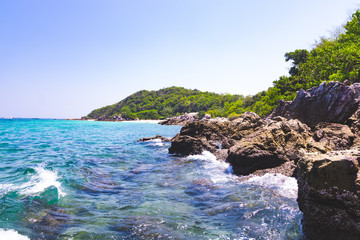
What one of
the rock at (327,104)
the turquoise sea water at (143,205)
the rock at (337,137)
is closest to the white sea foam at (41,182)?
the turquoise sea water at (143,205)

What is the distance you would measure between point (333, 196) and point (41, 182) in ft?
34.4

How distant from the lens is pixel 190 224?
589 cm

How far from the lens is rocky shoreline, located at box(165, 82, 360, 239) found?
418cm

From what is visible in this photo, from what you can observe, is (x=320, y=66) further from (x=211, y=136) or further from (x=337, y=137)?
(x=337, y=137)

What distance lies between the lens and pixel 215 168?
42.5 ft

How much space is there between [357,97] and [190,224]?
59.1 ft

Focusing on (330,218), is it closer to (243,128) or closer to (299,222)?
(299,222)


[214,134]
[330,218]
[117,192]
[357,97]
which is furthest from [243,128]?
[330,218]

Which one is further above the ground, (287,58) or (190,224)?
(287,58)

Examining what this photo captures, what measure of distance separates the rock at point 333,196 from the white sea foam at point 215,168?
5.78 meters

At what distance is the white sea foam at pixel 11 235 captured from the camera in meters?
5.01

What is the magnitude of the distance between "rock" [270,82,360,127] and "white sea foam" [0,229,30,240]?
65.0 feet

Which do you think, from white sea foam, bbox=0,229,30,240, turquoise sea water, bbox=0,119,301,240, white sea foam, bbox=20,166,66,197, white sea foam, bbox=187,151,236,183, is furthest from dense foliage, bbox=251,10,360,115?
white sea foam, bbox=0,229,30,240

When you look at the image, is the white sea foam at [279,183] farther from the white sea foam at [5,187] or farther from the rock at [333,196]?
the white sea foam at [5,187]
